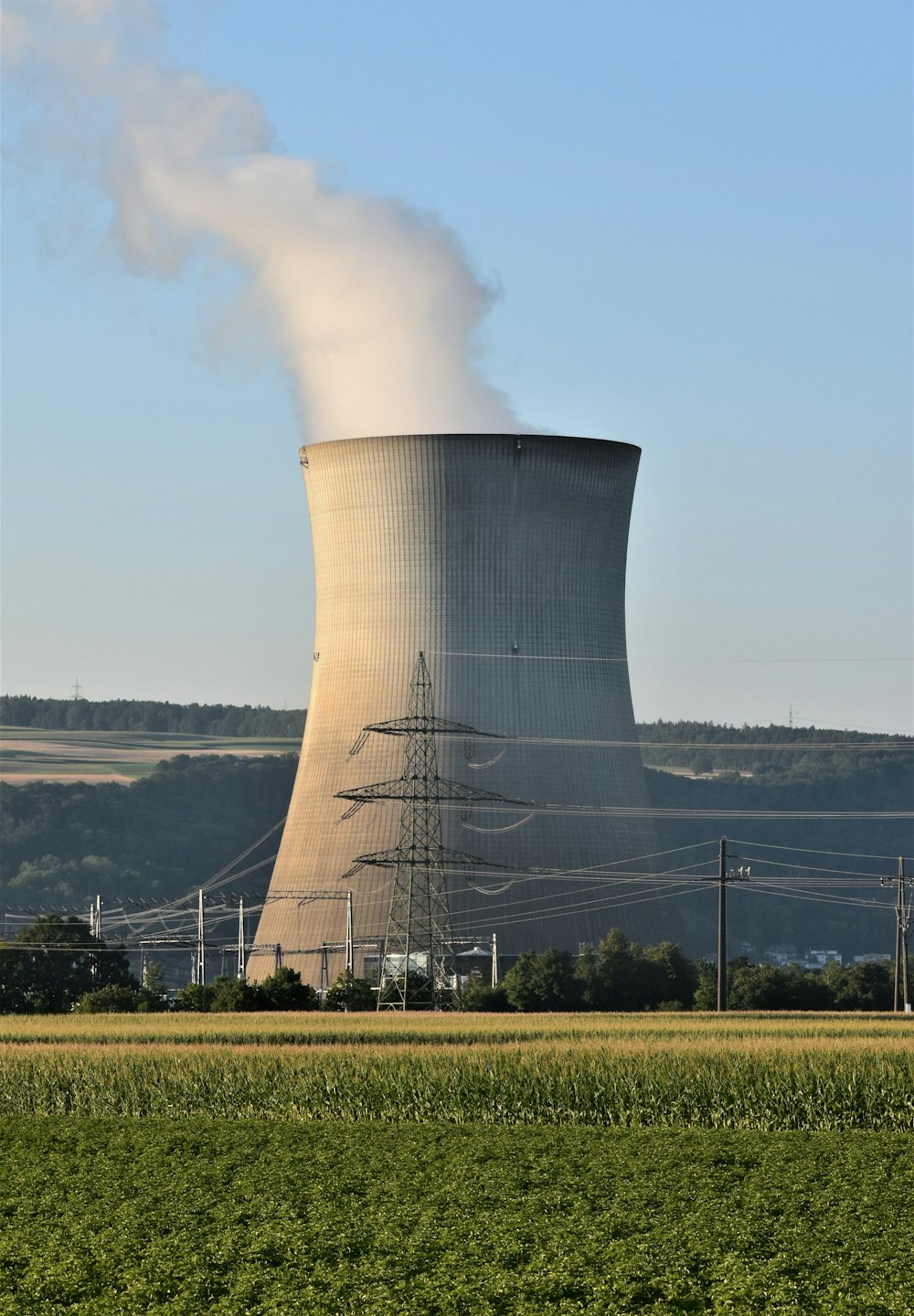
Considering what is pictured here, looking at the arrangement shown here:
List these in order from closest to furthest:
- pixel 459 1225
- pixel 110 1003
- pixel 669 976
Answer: pixel 459 1225
pixel 110 1003
pixel 669 976

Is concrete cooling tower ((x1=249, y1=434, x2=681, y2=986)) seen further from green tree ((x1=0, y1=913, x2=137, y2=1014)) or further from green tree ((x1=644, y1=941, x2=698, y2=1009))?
green tree ((x1=0, y1=913, x2=137, y2=1014))

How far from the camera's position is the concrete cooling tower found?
32906 millimetres

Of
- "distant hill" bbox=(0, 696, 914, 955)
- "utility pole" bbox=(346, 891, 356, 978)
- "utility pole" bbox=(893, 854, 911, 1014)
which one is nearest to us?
"utility pole" bbox=(346, 891, 356, 978)

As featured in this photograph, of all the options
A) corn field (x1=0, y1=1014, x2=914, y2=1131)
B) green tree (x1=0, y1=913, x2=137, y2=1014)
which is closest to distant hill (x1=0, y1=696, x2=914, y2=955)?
green tree (x1=0, y1=913, x2=137, y2=1014)

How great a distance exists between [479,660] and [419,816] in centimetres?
305

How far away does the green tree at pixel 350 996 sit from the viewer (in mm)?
32156

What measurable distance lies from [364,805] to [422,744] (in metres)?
1.46

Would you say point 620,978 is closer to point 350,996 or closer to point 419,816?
point 419,816

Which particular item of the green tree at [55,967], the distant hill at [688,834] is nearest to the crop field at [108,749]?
the distant hill at [688,834]

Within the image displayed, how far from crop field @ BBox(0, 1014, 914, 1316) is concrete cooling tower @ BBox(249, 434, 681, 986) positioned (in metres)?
8.97

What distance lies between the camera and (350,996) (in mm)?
32250

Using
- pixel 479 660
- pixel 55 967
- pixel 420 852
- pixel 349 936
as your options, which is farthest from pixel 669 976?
pixel 55 967

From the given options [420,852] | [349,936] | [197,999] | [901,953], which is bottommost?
[197,999]

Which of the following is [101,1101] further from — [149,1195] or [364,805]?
[364,805]
